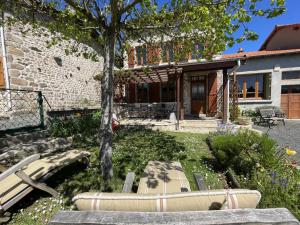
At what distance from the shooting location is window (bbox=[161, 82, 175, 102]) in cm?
1327

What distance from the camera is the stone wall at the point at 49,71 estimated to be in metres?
8.25

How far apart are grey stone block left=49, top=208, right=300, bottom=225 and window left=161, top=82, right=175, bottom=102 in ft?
39.9

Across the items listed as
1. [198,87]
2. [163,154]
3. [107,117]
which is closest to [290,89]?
[198,87]

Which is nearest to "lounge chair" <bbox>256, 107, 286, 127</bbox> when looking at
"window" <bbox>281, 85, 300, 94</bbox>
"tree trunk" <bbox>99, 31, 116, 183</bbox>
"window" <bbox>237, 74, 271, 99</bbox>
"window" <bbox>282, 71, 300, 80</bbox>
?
"window" <bbox>237, 74, 271, 99</bbox>

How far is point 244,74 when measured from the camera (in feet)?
46.3

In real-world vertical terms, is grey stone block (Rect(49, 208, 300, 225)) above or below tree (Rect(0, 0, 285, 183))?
below

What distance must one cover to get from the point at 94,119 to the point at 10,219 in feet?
21.8

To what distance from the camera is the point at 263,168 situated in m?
3.33

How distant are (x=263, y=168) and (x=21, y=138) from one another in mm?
6224

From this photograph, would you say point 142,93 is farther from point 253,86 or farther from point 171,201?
point 171,201

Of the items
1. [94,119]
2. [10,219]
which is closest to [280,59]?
[94,119]

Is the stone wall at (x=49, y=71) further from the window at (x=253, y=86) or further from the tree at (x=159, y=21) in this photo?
the window at (x=253, y=86)

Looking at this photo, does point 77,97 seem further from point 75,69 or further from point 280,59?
point 280,59

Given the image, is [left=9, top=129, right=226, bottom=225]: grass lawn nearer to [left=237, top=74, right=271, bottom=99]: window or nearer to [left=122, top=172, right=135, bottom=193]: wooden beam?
[left=122, top=172, right=135, bottom=193]: wooden beam
